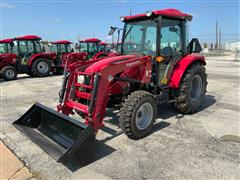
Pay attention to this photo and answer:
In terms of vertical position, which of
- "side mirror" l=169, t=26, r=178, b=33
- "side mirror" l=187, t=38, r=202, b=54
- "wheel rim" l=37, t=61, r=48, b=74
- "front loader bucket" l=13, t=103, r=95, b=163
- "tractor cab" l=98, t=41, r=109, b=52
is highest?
"tractor cab" l=98, t=41, r=109, b=52

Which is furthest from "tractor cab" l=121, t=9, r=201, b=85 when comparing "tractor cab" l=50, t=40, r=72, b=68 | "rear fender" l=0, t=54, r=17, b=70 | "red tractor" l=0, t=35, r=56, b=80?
"tractor cab" l=50, t=40, r=72, b=68

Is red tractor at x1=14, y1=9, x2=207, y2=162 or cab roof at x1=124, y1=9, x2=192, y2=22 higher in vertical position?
cab roof at x1=124, y1=9, x2=192, y2=22

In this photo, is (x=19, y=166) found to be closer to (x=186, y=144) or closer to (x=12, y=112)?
(x=186, y=144)

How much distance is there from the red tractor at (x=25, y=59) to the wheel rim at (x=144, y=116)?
10.3 meters

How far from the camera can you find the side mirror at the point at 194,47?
5.71 m

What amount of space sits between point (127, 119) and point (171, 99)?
1868 millimetres

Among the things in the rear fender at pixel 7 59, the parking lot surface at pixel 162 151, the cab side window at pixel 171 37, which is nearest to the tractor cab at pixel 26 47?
the rear fender at pixel 7 59

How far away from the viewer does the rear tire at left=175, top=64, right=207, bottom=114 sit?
17.5 feet

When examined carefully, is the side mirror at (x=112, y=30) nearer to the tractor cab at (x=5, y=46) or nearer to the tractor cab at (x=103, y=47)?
the tractor cab at (x=5, y=46)

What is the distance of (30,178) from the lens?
320 centimetres

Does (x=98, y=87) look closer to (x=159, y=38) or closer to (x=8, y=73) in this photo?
(x=159, y=38)

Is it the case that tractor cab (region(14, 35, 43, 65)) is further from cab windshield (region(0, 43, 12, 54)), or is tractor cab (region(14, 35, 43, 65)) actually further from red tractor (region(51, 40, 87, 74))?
red tractor (region(51, 40, 87, 74))

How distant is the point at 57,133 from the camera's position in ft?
13.3

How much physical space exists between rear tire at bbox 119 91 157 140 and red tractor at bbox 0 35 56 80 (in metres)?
10.3
